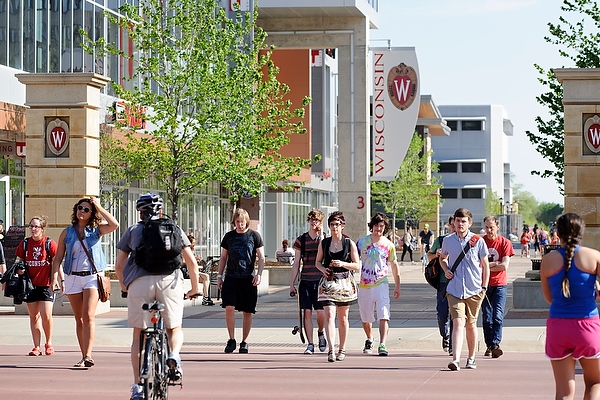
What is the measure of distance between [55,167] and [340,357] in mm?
9700

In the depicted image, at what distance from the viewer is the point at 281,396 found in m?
12.4

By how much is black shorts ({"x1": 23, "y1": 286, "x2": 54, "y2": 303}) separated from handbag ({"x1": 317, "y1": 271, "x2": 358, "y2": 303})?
3571mm

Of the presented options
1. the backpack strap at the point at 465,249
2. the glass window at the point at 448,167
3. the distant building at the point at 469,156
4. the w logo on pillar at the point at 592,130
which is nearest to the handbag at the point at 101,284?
the backpack strap at the point at 465,249

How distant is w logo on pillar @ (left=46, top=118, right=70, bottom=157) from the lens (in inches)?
930

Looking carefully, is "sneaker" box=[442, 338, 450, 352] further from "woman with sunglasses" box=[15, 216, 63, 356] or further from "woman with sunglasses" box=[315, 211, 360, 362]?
"woman with sunglasses" box=[15, 216, 63, 356]

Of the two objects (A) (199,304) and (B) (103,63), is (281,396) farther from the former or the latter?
(B) (103,63)

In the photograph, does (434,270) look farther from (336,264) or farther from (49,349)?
(49,349)

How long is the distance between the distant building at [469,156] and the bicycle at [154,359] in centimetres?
14275

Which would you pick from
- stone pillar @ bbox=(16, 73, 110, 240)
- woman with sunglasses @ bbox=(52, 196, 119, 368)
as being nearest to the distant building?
stone pillar @ bbox=(16, 73, 110, 240)

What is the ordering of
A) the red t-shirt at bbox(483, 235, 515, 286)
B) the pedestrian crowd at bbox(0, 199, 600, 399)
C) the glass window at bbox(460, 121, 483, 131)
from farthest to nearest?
the glass window at bbox(460, 121, 483, 131) → the red t-shirt at bbox(483, 235, 515, 286) → the pedestrian crowd at bbox(0, 199, 600, 399)

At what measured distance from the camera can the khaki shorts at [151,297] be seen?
10.8 metres

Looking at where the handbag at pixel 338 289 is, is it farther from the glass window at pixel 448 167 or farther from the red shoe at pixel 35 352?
the glass window at pixel 448 167

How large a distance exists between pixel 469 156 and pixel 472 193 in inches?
269

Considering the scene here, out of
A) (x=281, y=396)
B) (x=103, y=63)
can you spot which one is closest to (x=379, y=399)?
(x=281, y=396)
